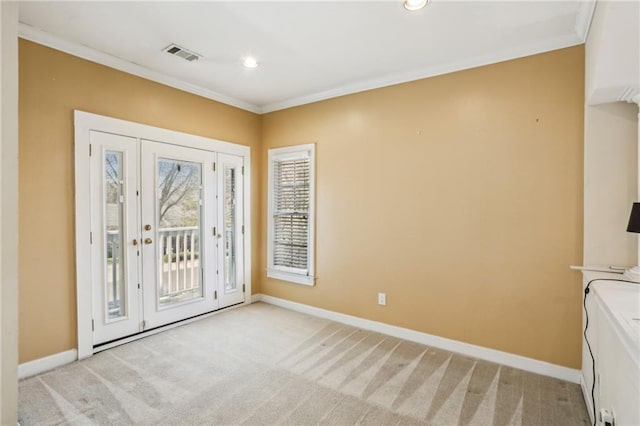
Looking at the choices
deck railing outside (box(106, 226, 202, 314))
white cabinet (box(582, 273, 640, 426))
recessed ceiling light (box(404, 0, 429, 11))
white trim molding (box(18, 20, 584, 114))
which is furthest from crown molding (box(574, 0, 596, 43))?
deck railing outside (box(106, 226, 202, 314))

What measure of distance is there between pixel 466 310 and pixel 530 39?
2348mm

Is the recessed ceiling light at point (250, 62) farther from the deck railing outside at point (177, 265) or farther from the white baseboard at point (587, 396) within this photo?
the white baseboard at point (587, 396)

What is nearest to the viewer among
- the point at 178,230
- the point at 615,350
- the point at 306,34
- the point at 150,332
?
the point at 615,350

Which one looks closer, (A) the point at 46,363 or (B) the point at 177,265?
(A) the point at 46,363

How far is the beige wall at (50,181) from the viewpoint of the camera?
8.50 feet

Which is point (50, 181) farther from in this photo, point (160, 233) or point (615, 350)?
point (615, 350)

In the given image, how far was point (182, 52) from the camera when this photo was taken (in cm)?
292

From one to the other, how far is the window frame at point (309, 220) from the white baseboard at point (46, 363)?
2267mm

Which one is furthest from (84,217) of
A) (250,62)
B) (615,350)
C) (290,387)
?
(615,350)

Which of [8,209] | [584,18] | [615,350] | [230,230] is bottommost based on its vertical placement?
[615,350]

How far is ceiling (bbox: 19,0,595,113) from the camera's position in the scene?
7.47 ft

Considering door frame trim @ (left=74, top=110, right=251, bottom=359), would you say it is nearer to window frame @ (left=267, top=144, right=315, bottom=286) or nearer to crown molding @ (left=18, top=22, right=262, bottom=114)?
crown molding @ (left=18, top=22, right=262, bottom=114)

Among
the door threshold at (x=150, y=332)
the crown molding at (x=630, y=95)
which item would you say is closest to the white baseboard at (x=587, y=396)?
the crown molding at (x=630, y=95)

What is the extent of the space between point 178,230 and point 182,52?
1.83 metres
